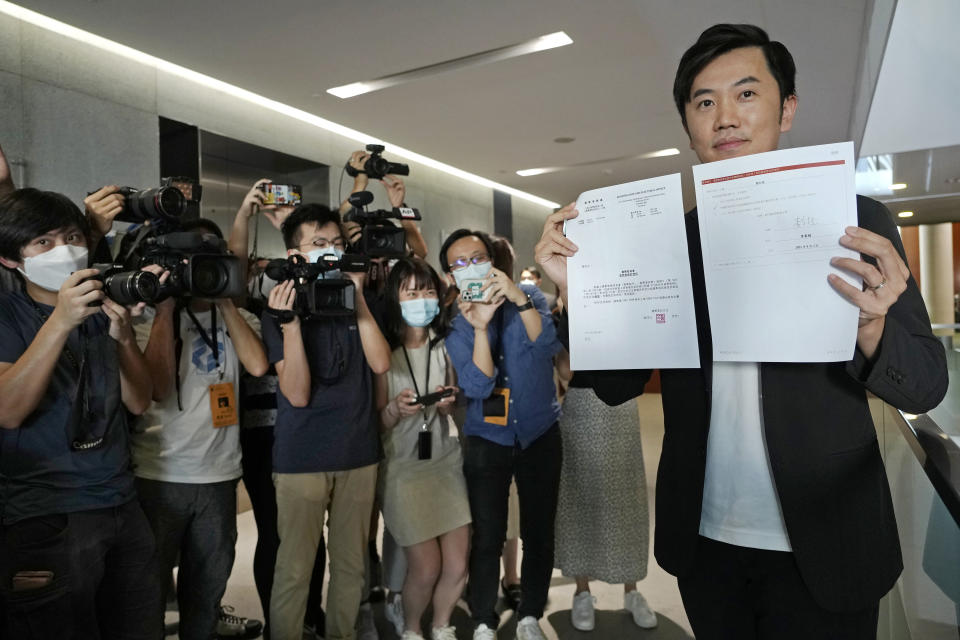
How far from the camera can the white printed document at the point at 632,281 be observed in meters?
1.14

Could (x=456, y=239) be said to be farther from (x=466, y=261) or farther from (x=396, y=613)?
(x=396, y=613)

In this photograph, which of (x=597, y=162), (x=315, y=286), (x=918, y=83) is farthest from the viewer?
(x=597, y=162)

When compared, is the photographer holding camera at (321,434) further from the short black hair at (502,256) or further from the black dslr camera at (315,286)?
the short black hair at (502,256)

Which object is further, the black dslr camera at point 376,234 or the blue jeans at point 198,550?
the black dslr camera at point 376,234

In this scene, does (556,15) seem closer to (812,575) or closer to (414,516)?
(414,516)

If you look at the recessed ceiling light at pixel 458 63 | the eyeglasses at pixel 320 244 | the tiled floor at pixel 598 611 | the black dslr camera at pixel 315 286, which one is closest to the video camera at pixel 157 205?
the black dslr camera at pixel 315 286

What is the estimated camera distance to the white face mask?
173cm

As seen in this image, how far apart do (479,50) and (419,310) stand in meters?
2.86

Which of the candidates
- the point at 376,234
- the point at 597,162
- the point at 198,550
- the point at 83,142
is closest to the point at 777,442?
the point at 376,234

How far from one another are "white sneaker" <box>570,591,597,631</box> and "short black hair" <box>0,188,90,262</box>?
7.99ft

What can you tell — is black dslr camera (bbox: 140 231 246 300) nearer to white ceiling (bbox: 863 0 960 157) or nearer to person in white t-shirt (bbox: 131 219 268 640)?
person in white t-shirt (bbox: 131 219 268 640)

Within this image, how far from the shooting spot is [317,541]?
2375 mm

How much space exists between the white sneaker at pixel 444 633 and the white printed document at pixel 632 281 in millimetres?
1754

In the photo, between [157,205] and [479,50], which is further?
[479,50]
